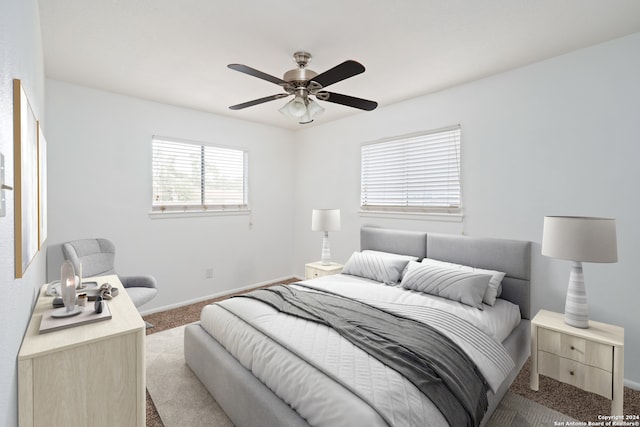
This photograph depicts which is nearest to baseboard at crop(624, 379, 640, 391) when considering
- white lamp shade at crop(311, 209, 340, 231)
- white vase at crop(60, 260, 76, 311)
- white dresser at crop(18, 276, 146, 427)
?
white lamp shade at crop(311, 209, 340, 231)

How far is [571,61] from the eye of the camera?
2.54 meters

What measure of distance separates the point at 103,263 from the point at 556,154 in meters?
4.38

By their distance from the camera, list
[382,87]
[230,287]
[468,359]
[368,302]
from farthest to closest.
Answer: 1. [230,287]
2. [382,87]
3. [368,302]
4. [468,359]

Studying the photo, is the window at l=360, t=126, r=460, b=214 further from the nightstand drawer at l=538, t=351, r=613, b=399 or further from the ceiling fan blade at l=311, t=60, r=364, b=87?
the ceiling fan blade at l=311, t=60, r=364, b=87

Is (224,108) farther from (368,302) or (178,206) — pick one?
(368,302)

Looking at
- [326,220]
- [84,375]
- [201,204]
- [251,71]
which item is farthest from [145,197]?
[84,375]

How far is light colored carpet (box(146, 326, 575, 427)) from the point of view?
1.96 m

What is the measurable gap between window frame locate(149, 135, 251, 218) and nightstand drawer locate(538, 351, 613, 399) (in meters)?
3.81

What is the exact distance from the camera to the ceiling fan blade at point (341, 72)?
1846mm

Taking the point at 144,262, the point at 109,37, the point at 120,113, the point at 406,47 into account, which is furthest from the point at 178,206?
the point at 406,47

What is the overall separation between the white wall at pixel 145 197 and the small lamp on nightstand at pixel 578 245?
3.68 metres

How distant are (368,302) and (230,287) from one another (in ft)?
8.69

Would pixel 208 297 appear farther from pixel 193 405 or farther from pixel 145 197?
pixel 193 405

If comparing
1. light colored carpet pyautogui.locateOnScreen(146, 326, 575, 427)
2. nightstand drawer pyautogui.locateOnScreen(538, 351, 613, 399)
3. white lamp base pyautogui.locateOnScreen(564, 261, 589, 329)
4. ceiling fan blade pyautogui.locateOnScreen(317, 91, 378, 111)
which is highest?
ceiling fan blade pyautogui.locateOnScreen(317, 91, 378, 111)
